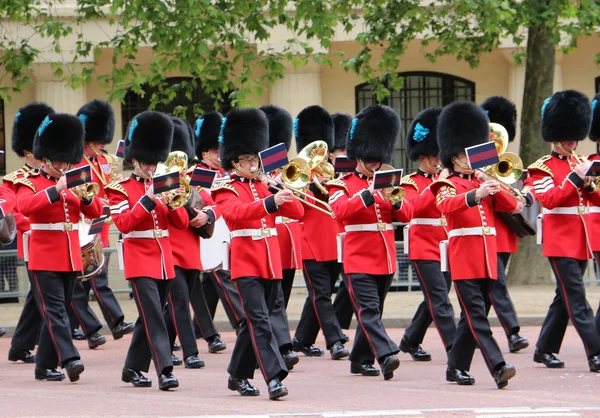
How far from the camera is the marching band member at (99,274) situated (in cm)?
1154

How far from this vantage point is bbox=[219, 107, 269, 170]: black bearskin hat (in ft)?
29.7

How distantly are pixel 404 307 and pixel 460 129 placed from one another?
205 inches

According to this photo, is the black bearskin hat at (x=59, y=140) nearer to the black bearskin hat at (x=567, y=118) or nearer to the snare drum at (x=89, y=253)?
the snare drum at (x=89, y=253)

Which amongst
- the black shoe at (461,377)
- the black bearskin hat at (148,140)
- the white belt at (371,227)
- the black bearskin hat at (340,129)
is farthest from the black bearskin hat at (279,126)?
the black shoe at (461,377)

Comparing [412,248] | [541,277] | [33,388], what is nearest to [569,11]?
[541,277]

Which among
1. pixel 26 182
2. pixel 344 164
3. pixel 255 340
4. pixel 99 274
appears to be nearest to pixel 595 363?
pixel 255 340

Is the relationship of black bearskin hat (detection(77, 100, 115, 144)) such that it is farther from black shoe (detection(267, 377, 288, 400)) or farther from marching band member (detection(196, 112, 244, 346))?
black shoe (detection(267, 377, 288, 400))

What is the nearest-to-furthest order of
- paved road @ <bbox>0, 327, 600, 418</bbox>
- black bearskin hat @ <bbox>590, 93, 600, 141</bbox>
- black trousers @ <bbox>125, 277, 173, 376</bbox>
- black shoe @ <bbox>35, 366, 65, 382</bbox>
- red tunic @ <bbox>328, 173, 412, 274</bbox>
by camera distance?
1. paved road @ <bbox>0, 327, 600, 418</bbox>
2. black trousers @ <bbox>125, 277, 173, 376</bbox>
3. red tunic @ <bbox>328, 173, 412, 274</bbox>
4. black shoe @ <bbox>35, 366, 65, 382</bbox>
5. black bearskin hat @ <bbox>590, 93, 600, 141</bbox>

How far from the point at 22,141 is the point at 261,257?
2.85 metres

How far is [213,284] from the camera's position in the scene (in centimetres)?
1180

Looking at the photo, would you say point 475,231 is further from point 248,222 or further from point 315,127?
point 315,127

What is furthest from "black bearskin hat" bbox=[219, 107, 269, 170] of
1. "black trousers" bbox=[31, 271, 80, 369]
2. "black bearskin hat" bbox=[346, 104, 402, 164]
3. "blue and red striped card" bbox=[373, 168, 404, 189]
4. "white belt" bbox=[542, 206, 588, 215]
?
"white belt" bbox=[542, 206, 588, 215]

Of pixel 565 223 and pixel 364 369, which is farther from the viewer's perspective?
pixel 565 223

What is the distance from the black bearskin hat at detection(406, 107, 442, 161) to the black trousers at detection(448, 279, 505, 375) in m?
1.65
